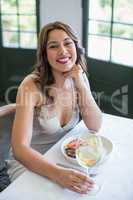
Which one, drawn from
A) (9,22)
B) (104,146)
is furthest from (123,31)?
(104,146)

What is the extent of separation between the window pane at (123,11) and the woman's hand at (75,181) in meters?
2.06

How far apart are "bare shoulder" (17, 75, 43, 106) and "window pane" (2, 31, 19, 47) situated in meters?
2.14

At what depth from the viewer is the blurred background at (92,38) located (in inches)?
123

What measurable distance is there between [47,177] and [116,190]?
26 cm

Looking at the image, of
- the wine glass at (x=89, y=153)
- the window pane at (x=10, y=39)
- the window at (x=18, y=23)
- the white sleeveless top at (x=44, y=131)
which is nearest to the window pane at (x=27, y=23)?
the window at (x=18, y=23)

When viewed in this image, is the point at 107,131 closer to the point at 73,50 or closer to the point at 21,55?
the point at 73,50

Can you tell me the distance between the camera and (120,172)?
138 cm

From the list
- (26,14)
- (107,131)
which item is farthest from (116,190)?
(26,14)

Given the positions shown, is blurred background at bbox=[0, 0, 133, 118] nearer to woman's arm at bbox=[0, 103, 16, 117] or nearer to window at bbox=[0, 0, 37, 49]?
window at bbox=[0, 0, 37, 49]

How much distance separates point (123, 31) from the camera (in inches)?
122

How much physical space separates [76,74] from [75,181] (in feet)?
2.23

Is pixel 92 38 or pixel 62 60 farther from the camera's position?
pixel 92 38

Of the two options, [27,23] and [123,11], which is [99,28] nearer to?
[123,11]

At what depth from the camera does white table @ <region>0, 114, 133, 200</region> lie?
123 cm
